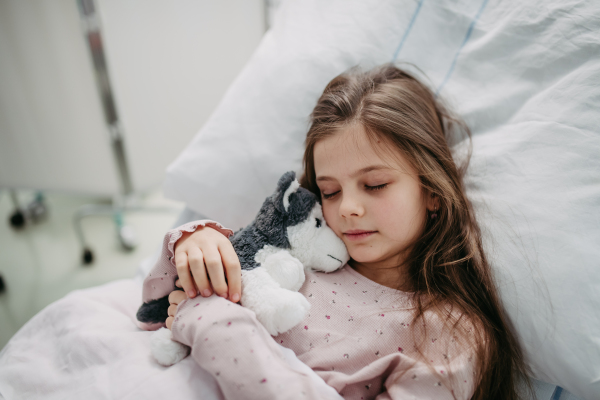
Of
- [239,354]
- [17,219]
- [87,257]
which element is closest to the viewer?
[239,354]

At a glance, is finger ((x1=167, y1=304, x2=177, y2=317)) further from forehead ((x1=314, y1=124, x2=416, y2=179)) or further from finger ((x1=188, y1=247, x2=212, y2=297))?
forehead ((x1=314, y1=124, x2=416, y2=179))

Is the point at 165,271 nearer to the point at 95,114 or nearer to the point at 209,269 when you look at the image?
the point at 209,269

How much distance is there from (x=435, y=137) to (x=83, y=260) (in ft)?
4.74

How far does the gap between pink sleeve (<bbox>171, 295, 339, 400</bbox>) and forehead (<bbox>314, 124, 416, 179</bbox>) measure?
30 cm

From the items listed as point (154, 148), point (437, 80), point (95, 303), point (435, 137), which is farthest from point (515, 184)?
point (154, 148)

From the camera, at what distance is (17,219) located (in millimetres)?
1678

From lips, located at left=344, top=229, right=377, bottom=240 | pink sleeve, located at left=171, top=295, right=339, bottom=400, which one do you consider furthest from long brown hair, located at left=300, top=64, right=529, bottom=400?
pink sleeve, located at left=171, top=295, right=339, bottom=400

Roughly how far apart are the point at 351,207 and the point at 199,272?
0.27 m

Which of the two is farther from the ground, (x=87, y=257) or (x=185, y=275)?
(x=185, y=275)

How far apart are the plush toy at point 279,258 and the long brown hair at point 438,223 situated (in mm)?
159

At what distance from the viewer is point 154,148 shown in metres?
1.67

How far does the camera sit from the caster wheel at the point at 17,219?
1.67 m

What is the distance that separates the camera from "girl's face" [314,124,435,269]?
2.09ft

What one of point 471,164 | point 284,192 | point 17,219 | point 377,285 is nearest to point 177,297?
point 284,192
